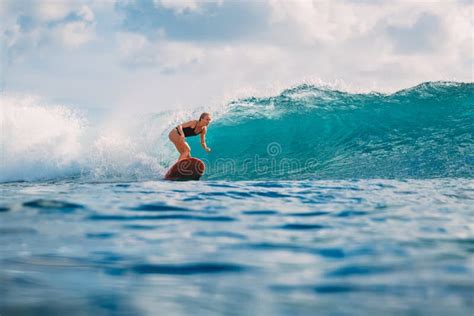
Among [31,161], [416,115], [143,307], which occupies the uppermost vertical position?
[416,115]

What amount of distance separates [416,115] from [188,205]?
37.3 feet

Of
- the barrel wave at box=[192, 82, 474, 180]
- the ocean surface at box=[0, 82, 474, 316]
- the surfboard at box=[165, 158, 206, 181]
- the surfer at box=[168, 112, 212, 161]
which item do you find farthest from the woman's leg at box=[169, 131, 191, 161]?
the ocean surface at box=[0, 82, 474, 316]

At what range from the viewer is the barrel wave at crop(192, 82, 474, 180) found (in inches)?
477

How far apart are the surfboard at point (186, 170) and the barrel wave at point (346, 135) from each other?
6.57 ft

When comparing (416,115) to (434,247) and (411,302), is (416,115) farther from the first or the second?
(411,302)

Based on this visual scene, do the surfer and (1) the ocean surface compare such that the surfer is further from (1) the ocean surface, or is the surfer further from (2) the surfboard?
(1) the ocean surface

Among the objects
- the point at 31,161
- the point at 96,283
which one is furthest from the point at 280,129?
the point at 96,283

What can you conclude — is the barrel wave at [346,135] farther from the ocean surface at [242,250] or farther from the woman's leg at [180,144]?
the woman's leg at [180,144]

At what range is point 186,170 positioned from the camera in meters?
10.5

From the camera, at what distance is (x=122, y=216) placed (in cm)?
495

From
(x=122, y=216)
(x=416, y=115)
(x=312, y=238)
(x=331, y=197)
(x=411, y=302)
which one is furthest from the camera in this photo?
(x=416, y=115)

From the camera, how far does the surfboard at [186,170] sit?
10469 mm

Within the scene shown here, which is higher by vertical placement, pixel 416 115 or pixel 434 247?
pixel 416 115

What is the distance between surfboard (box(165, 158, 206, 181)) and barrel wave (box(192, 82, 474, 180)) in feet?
6.57
